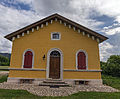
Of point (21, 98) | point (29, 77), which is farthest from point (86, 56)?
point (21, 98)

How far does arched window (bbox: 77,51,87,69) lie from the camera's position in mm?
8945

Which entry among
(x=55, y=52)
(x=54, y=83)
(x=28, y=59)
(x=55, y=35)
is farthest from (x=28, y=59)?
(x=55, y=35)

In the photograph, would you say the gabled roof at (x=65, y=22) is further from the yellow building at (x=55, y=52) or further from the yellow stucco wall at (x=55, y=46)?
the yellow stucco wall at (x=55, y=46)

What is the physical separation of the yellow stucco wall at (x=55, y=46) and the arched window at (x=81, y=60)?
37 centimetres

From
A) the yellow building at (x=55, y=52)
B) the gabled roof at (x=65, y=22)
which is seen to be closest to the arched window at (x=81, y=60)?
the yellow building at (x=55, y=52)

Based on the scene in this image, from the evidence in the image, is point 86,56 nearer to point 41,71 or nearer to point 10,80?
point 41,71

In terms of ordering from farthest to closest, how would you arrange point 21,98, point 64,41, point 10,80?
point 64,41, point 10,80, point 21,98

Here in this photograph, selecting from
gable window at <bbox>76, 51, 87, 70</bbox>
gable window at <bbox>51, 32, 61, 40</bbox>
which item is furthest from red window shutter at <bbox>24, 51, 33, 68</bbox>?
gable window at <bbox>76, 51, 87, 70</bbox>

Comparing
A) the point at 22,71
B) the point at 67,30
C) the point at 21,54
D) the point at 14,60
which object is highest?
the point at 67,30

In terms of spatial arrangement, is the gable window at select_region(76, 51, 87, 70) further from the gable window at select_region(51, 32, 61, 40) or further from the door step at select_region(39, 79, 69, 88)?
the gable window at select_region(51, 32, 61, 40)

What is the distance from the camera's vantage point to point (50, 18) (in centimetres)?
938

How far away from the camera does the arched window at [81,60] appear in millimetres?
8945

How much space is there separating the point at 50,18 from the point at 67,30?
2027 millimetres

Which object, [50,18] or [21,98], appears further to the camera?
[50,18]
